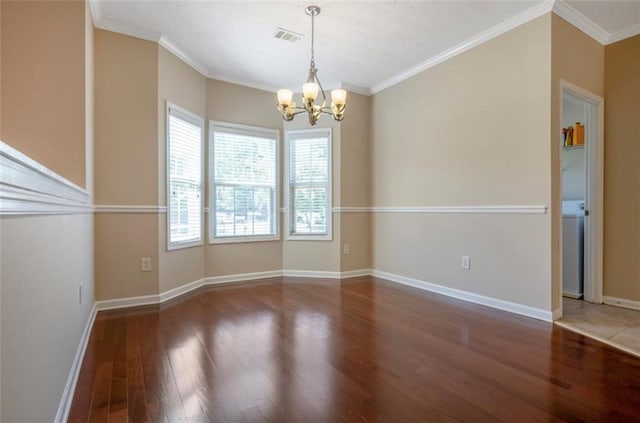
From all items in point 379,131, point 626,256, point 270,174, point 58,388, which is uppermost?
point 379,131

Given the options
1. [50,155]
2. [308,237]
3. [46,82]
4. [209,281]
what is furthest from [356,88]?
[50,155]

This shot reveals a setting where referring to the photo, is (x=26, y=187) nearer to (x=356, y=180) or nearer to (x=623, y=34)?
(x=356, y=180)

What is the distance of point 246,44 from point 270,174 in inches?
67.4

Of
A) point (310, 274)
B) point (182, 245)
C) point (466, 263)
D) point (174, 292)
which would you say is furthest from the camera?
point (310, 274)

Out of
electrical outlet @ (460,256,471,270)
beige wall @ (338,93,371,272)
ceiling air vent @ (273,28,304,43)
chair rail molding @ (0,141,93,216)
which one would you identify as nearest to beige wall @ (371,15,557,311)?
electrical outlet @ (460,256,471,270)

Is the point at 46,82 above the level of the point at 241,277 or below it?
above

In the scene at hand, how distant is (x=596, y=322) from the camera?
110 inches

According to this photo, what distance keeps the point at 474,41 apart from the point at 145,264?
4032mm

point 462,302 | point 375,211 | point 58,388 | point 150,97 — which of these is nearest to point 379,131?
point 375,211

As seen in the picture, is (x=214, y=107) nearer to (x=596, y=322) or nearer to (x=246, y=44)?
(x=246, y=44)

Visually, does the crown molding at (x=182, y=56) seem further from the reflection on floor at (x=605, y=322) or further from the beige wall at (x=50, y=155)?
the reflection on floor at (x=605, y=322)

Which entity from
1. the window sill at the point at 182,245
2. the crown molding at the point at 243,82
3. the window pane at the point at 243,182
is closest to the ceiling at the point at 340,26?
the crown molding at the point at 243,82

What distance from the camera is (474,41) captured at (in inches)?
135

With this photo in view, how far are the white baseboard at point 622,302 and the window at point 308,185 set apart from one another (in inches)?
122
